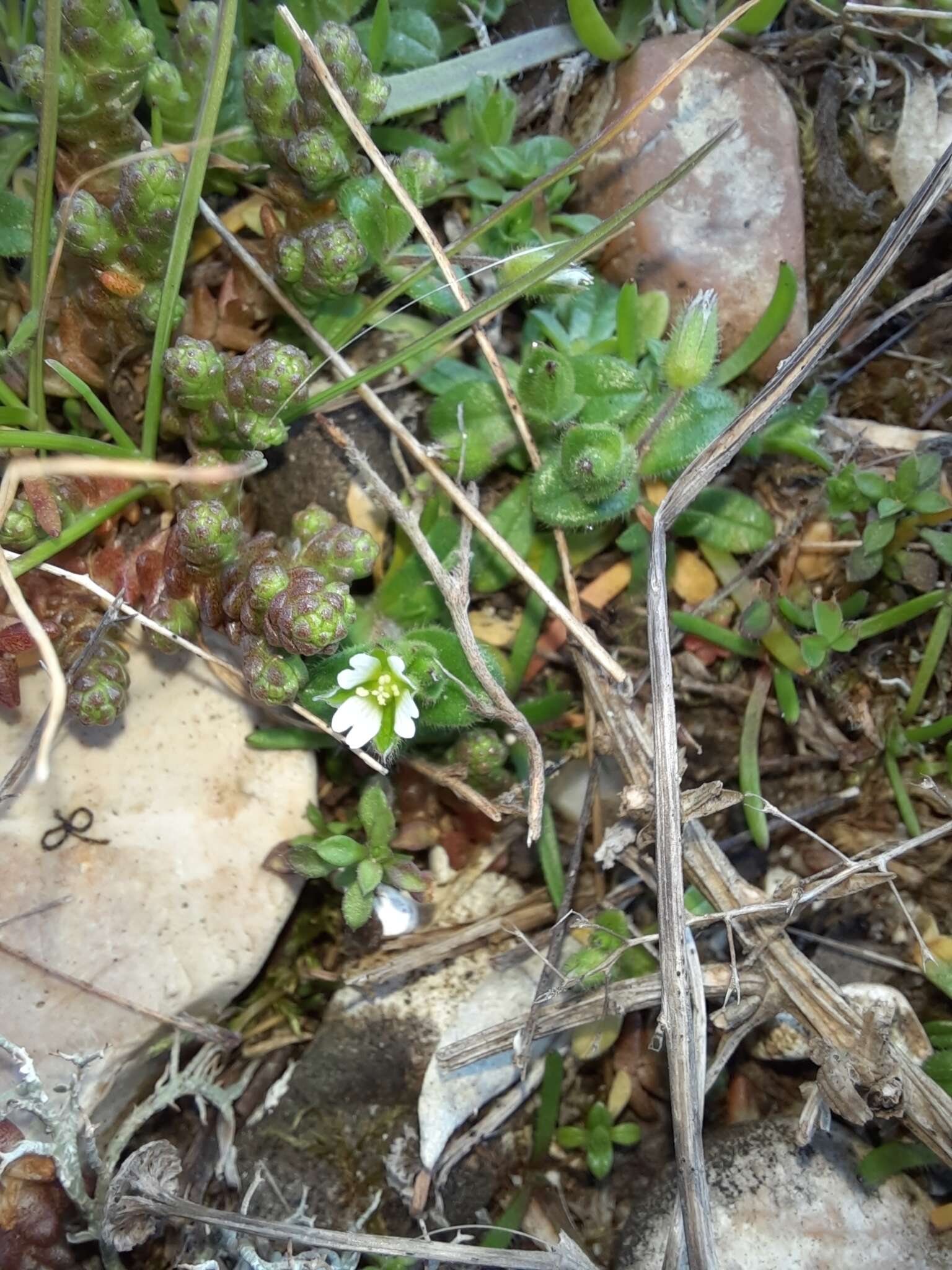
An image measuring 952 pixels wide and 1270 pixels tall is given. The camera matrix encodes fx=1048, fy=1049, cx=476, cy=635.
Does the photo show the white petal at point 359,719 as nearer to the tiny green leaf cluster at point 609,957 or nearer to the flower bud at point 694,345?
the tiny green leaf cluster at point 609,957

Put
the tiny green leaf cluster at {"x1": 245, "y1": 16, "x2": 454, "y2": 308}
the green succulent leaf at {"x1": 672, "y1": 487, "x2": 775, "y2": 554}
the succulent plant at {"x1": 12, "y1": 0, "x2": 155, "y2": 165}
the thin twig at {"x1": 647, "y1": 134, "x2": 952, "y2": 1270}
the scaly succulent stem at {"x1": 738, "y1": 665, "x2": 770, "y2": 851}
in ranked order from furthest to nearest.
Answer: the green succulent leaf at {"x1": 672, "y1": 487, "x2": 775, "y2": 554}, the scaly succulent stem at {"x1": 738, "y1": 665, "x2": 770, "y2": 851}, the tiny green leaf cluster at {"x1": 245, "y1": 16, "x2": 454, "y2": 308}, the succulent plant at {"x1": 12, "y1": 0, "x2": 155, "y2": 165}, the thin twig at {"x1": 647, "y1": 134, "x2": 952, "y2": 1270}

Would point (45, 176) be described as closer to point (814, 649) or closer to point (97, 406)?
point (97, 406)

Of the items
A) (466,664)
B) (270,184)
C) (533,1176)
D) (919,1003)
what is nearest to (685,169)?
(270,184)

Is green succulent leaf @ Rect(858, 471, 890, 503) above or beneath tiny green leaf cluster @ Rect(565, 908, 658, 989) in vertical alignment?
above

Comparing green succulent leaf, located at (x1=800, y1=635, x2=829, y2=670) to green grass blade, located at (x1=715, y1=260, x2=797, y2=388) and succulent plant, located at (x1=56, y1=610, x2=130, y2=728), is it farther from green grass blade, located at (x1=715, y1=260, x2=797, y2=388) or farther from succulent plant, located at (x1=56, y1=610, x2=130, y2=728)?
succulent plant, located at (x1=56, y1=610, x2=130, y2=728)

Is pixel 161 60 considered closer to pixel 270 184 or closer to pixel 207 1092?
pixel 270 184

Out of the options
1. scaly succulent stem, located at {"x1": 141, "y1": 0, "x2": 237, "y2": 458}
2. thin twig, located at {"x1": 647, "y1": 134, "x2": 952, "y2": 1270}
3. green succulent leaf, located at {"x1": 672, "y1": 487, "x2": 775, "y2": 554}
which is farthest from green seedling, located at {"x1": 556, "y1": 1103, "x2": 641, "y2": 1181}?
scaly succulent stem, located at {"x1": 141, "y1": 0, "x2": 237, "y2": 458}

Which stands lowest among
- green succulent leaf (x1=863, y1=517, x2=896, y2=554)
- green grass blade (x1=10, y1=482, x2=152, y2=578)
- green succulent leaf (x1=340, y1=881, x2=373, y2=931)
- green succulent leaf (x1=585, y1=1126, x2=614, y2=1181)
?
green succulent leaf (x1=585, y1=1126, x2=614, y2=1181)
